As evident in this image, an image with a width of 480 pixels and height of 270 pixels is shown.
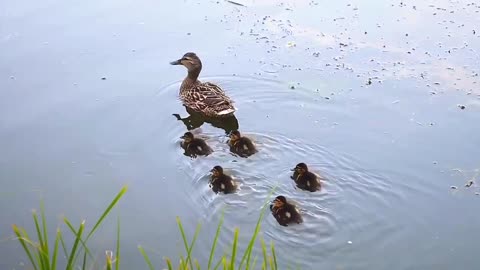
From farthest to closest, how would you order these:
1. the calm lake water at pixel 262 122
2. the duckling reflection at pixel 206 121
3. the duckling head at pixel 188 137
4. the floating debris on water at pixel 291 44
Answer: the floating debris on water at pixel 291 44, the duckling reflection at pixel 206 121, the duckling head at pixel 188 137, the calm lake water at pixel 262 122

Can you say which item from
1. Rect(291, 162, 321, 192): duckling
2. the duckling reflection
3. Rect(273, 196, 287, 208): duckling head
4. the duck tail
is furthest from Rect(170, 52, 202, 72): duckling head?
Rect(273, 196, 287, 208): duckling head

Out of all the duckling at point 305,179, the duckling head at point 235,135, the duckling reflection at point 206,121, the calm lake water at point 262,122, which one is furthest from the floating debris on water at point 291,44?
the duckling at point 305,179

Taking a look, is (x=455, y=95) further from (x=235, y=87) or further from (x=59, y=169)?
(x=59, y=169)

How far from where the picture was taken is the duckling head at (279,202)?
15.1ft

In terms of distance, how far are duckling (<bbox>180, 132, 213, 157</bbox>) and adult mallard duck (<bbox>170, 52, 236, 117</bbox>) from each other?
2.16ft

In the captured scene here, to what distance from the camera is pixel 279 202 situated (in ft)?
15.1

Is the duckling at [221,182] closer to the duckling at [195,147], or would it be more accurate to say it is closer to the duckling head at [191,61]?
the duckling at [195,147]

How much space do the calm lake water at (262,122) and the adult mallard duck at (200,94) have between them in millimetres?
135

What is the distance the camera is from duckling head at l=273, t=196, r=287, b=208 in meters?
4.59

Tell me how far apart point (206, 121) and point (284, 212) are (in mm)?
1962

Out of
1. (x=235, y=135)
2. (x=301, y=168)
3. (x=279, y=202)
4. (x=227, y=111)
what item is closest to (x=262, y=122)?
(x=227, y=111)

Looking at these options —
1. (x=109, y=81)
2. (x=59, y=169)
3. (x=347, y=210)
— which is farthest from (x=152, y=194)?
(x=109, y=81)

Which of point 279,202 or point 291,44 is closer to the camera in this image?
point 279,202

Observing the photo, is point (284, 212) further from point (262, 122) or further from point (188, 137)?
point (262, 122)
